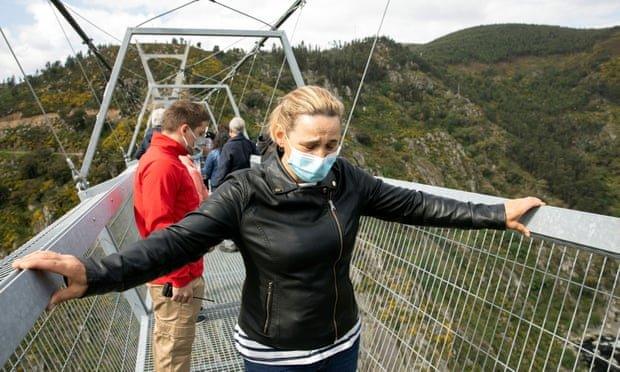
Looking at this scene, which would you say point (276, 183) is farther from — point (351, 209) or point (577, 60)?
point (577, 60)

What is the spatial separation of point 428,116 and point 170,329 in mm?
93701

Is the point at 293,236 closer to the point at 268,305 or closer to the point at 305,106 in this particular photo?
the point at 268,305

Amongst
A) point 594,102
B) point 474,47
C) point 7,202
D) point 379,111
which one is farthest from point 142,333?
point 474,47

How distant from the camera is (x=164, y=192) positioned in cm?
227

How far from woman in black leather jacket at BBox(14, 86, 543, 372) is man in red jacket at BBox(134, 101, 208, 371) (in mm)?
825

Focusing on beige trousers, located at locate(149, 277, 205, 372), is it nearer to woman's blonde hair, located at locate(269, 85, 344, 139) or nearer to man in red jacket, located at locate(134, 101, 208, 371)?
man in red jacket, located at locate(134, 101, 208, 371)

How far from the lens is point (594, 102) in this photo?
338 ft

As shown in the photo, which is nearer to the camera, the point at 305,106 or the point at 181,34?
the point at 305,106

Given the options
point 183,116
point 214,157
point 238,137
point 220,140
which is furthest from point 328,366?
point 220,140

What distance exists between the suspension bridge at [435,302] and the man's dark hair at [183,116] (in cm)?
54

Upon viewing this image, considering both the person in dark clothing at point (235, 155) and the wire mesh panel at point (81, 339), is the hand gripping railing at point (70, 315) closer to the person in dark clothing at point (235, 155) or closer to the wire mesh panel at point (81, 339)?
the wire mesh panel at point (81, 339)

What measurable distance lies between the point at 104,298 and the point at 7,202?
4040 centimetres

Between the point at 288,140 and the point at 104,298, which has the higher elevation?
the point at 288,140

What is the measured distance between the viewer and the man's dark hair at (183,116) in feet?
8.20
